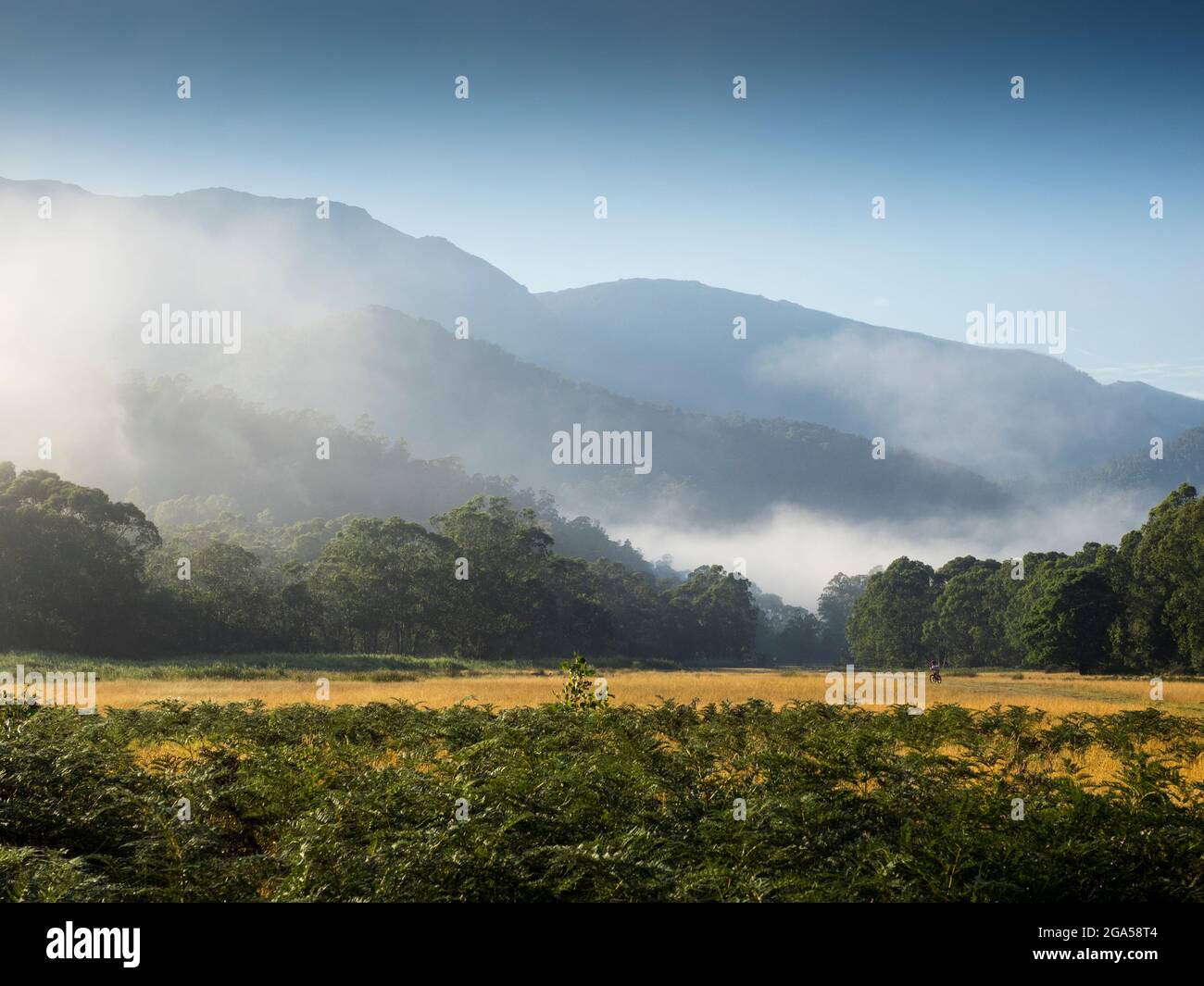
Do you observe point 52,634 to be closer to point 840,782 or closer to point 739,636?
point 840,782

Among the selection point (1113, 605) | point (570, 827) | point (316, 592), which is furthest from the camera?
point (316, 592)

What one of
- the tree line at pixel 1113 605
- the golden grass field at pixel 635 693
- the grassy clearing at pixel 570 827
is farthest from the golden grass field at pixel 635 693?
the grassy clearing at pixel 570 827

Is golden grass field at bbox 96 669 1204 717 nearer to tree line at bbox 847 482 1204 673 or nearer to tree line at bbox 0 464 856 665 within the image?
tree line at bbox 847 482 1204 673

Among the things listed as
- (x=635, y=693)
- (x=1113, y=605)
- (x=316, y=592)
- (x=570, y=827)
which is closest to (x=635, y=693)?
(x=635, y=693)

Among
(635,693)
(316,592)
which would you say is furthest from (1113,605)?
(316,592)

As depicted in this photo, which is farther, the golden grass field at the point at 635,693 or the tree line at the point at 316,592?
the tree line at the point at 316,592

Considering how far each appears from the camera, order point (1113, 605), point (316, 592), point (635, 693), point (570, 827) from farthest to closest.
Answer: point (316, 592) → point (1113, 605) → point (635, 693) → point (570, 827)

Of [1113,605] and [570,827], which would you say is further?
[1113,605]

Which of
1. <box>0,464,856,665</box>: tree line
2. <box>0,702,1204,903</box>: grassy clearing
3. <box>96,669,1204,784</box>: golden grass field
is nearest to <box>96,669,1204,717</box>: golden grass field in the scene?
<box>96,669,1204,784</box>: golden grass field

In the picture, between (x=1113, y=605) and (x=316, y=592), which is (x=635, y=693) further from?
(x=316, y=592)

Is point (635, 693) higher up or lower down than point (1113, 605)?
lower down

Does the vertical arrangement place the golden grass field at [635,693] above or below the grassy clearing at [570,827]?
below

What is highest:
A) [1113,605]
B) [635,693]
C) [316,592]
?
[316,592]

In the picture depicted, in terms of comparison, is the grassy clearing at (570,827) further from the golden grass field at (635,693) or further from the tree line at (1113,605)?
the tree line at (1113,605)
